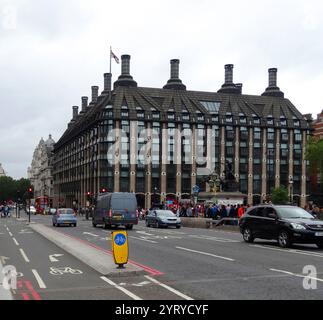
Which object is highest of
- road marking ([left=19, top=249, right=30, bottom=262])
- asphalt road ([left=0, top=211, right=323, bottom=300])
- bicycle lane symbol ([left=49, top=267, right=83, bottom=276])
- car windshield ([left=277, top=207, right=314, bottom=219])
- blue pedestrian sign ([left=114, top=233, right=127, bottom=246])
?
car windshield ([left=277, top=207, right=314, bottom=219])

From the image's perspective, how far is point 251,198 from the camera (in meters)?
110

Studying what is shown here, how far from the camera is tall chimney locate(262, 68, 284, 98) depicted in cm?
11950

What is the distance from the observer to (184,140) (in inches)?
4186

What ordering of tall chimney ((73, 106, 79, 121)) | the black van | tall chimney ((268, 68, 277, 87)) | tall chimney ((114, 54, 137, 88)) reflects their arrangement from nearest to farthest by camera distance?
1. the black van
2. tall chimney ((114, 54, 137, 88))
3. tall chimney ((268, 68, 277, 87))
4. tall chimney ((73, 106, 79, 121))

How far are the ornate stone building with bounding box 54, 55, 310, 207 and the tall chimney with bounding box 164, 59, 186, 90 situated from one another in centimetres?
20

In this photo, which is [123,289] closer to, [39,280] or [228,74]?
[39,280]

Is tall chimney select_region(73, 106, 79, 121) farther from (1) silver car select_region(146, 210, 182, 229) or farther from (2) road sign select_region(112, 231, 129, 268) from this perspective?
(2) road sign select_region(112, 231, 129, 268)

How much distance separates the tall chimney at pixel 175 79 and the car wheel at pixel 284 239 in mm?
93068

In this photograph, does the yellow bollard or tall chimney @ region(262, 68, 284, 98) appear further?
tall chimney @ region(262, 68, 284, 98)

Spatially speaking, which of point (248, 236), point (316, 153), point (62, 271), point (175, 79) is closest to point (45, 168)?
point (175, 79)

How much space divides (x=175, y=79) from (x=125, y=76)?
33.3 feet

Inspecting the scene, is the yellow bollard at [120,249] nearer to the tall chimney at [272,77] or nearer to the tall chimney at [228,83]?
the tall chimney at [228,83]

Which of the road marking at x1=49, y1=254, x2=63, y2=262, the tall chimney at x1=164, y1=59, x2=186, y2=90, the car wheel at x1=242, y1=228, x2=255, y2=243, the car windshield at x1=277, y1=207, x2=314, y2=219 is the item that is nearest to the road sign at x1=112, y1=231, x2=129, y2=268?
the road marking at x1=49, y1=254, x2=63, y2=262

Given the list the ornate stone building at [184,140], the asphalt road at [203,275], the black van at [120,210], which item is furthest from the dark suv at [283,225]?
the ornate stone building at [184,140]
